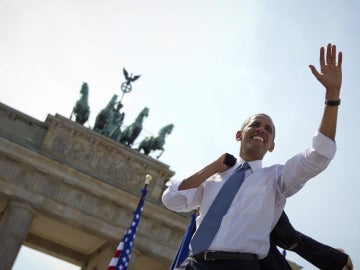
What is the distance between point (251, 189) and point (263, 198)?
119 millimetres

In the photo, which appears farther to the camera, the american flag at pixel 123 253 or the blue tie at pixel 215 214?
the american flag at pixel 123 253

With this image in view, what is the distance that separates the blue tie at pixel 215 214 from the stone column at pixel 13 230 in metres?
15.7

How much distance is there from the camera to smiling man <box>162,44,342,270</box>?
8.79ft

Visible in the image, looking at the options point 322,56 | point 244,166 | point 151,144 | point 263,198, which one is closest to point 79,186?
point 151,144

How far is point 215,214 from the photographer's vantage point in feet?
9.62

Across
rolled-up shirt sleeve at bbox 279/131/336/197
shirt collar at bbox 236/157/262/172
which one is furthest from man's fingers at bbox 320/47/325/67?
shirt collar at bbox 236/157/262/172

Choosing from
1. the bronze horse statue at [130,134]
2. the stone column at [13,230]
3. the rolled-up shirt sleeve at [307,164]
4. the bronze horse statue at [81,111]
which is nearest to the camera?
the rolled-up shirt sleeve at [307,164]

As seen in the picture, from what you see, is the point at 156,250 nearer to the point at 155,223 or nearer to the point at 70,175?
the point at 155,223

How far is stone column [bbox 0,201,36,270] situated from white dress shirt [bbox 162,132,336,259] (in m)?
15.6

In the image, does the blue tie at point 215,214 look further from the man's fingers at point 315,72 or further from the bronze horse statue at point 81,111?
the bronze horse statue at point 81,111

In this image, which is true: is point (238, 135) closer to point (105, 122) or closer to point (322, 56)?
point (322, 56)

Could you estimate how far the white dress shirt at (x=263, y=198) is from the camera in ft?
8.79

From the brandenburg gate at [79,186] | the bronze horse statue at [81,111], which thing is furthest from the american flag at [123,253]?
the bronze horse statue at [81,111]

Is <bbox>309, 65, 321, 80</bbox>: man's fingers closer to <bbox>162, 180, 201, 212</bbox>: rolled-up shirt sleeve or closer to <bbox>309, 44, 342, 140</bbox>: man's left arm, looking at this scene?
<bbox>309, 44, 342, 140</bbox>: man's left arm
